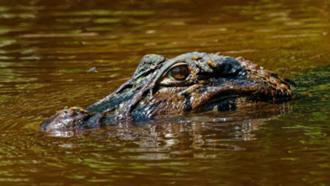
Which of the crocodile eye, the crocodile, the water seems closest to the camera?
the water

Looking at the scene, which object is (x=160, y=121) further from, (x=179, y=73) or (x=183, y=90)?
(x=179, y=73)

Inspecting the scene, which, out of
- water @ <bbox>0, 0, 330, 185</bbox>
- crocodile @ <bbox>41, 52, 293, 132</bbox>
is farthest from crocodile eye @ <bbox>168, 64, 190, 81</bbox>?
water @ <bbox>0, 0, 330, 185</bbox>

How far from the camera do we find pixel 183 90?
→ 8484mm

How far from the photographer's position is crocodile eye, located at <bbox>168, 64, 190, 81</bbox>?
28.0 feet

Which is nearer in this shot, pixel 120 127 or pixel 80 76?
pixel 120 127

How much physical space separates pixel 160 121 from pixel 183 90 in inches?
17.6

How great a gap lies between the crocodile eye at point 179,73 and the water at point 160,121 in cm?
47

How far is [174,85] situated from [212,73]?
1.30ft

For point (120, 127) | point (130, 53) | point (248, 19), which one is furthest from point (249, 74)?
point (248, 19)

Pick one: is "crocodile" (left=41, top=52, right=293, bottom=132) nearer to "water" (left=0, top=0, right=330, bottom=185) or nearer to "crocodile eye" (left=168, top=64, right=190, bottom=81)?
"crocodile eye" (left=168, top=64, right=190, bottom=81)

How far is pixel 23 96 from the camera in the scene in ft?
33.9

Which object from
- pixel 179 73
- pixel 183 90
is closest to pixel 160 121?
pixel 183 90

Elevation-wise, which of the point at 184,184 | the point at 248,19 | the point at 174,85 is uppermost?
the point at 248,19

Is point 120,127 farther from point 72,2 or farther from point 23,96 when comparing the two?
point 72,2
